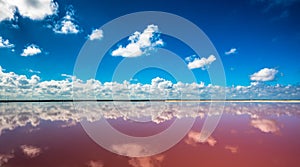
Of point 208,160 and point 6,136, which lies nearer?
point 208,160

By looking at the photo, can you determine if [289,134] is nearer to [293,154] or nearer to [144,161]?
[293,154]

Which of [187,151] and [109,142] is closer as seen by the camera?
[187,151]

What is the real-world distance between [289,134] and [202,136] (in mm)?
5446

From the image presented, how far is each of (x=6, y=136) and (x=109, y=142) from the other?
20.8ft

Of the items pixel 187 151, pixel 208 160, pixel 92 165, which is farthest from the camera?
pixel 187 151

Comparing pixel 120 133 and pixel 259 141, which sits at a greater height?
pixel 120 133

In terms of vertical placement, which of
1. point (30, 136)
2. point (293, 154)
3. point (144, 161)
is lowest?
point (293, 154)

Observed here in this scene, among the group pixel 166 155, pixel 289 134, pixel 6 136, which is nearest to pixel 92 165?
pixel 166 155

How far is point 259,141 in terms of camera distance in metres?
11.6

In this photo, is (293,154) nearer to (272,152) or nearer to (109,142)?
(272,152)

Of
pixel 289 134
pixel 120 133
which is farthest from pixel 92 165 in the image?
pixel 289 134

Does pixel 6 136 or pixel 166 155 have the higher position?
pixel 6 136

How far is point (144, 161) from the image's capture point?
8.46 meters

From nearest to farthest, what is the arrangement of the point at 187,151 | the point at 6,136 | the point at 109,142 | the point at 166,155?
the point at 166,155
the point at 187,151
the point at 109,142
the point at 6,136
